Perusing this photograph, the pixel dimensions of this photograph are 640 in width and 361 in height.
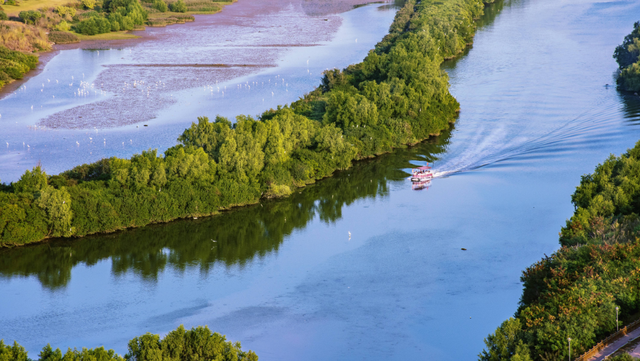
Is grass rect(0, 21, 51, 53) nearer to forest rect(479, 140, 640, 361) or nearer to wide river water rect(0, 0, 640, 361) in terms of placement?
wide river water rect(0, 0, 640, 361)

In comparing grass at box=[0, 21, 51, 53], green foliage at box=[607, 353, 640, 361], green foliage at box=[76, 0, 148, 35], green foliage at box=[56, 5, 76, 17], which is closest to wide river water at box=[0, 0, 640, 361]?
green foliage at box=[607, 353, 640, 361]

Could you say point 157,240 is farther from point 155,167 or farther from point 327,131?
point 327,131

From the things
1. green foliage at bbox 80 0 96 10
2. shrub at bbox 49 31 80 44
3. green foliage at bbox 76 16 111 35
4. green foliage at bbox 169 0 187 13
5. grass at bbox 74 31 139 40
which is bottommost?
grass at bbox 74 31 139 40

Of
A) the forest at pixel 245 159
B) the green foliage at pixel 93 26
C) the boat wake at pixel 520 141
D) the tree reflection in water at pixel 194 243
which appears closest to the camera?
the tree reflection in water at pixel 194 243

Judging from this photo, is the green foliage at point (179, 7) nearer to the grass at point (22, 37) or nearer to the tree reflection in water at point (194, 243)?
the grass at point (22, 37)

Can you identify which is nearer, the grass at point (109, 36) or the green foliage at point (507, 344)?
the green foliage at point (507, 344)

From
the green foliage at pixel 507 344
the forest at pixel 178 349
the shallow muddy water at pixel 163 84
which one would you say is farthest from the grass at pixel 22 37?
the green foliage at pixel 507 344

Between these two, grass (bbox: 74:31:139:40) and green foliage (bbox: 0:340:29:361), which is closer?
green foliage (bbox: 0:340:29:361)
